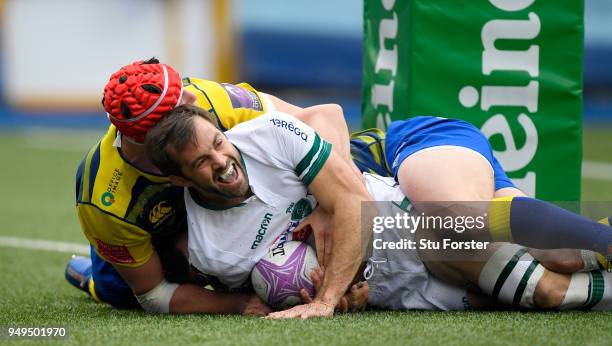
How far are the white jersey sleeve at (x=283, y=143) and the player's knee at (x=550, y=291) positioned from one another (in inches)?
33.8

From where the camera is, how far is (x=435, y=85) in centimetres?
463

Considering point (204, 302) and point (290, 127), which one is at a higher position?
point (290, 127)

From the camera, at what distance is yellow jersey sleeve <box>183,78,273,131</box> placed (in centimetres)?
381

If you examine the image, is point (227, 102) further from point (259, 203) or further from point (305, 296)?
point (305, 296)

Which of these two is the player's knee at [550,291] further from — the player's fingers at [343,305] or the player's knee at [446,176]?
the player's fingers at [343,305]

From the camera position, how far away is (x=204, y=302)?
367cm

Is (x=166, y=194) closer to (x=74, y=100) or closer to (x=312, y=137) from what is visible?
(x=312, y=137)

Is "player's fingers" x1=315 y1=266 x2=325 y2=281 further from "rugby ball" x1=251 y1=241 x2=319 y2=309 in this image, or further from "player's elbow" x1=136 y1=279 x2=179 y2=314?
"player's elbow" x1=136 y1=279 x2=179 y2=314

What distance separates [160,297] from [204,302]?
0.16 m

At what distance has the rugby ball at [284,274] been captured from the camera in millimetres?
3549

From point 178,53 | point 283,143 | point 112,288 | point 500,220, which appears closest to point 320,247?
point 283,143

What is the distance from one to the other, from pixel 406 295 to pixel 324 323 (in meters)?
0.50

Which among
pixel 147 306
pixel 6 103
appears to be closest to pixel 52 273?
pixel 147 306

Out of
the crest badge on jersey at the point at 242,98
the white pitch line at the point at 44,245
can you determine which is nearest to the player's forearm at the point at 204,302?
the crest badge on jersey at the point at 242,98
